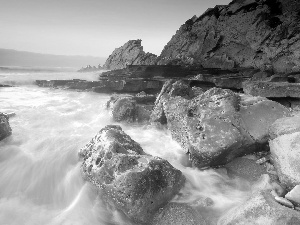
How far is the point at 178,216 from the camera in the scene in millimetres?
3166

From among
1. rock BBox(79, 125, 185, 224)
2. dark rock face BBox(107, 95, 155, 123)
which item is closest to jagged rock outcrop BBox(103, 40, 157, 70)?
dark rock face BBox(107, 95, 155, 123)

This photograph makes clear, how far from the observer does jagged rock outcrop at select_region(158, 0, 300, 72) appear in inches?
493

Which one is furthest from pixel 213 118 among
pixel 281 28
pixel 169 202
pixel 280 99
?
pixel 281 28

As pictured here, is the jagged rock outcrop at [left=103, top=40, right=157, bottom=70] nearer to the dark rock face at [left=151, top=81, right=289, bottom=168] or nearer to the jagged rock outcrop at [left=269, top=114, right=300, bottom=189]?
the dark rock face at [left=151, top=81, right=289, bottom=168]

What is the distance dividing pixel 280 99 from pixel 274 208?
734 centimetres

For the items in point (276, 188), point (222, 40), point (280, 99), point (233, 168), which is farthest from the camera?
point (222, 40)

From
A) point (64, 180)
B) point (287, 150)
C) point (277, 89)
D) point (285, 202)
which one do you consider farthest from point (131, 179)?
point (277, 89)

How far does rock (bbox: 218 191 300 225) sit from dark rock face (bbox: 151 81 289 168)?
1.45 metres

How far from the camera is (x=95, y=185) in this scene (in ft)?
12.5

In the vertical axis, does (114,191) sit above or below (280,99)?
below

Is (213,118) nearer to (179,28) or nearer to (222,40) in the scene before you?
(222,40)

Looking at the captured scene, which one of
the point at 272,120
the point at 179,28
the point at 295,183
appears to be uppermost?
the point at 179,28

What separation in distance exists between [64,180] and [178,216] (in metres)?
2.37

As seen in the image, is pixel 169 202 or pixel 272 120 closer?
pixel 169 202
